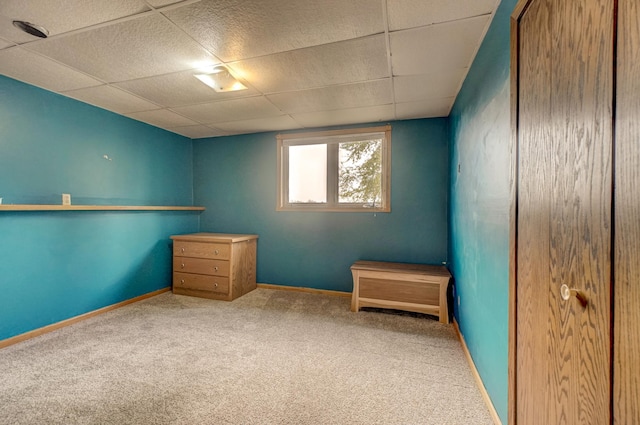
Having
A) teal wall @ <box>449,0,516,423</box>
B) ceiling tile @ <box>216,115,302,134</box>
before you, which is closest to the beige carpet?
teal wall @ <box>449,0,516,423</box>

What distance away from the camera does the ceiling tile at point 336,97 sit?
255 cm

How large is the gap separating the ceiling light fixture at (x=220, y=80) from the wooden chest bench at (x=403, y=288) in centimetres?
225

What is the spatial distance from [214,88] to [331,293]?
283 centimetres

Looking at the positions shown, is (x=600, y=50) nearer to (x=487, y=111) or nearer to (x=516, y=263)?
(x=516, y=263)

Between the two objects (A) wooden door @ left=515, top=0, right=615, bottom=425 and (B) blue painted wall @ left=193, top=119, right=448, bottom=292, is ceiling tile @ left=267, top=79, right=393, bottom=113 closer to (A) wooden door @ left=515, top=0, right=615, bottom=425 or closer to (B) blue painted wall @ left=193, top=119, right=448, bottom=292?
(B) blue painted wall @ left=193, top=119, right=448, bottom=292

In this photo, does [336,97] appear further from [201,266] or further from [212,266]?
[201,266]

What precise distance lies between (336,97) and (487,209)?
1.81m

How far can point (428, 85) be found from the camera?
8.25 ft

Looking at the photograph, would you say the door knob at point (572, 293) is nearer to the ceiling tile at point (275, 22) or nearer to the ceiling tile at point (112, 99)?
the ceiling tile at point (275, 22)

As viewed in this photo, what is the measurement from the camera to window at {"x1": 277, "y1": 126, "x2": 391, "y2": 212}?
3.65 metres

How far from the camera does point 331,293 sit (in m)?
3.75

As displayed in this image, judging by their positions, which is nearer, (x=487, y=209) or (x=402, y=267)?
(x=487, y=209)

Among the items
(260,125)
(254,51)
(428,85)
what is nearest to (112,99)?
(260,125)

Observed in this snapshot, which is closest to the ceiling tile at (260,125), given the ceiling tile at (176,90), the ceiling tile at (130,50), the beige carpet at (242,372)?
the ceiling tile at (176,90)
